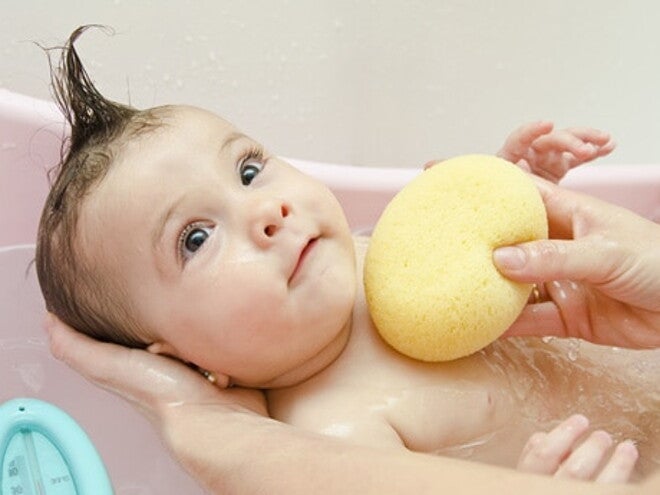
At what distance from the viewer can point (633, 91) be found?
5.98 ft

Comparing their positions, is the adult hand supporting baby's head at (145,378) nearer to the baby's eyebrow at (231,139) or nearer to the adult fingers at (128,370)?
the adult fingers at (128,370)

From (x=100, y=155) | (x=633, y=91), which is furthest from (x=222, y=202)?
(x=633, y=91)

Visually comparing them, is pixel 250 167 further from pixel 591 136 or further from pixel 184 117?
pixel 591 136

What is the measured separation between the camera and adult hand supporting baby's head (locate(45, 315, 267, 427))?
0.99m

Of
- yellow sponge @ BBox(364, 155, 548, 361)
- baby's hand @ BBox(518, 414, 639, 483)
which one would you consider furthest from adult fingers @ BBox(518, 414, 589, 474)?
yellow sponge @ BBox(364, 155, 548, 361)

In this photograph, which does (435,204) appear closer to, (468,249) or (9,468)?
(468,249)

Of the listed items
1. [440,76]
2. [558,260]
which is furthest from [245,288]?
[440,76]

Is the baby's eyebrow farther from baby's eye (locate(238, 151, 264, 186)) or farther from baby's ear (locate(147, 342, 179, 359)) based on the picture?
baby's ear (locate(147, 342, 179, 359))

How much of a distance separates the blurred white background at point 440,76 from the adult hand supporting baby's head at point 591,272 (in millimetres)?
789

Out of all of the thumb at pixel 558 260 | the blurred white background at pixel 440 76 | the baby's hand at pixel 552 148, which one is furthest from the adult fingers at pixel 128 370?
the blurred white background at pixel 440 76

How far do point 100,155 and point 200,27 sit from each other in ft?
2.55

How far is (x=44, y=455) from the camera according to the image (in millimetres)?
1072

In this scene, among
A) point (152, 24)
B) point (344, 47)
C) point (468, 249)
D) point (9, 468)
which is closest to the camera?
point (468, 249)

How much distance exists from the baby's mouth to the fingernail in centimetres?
17
